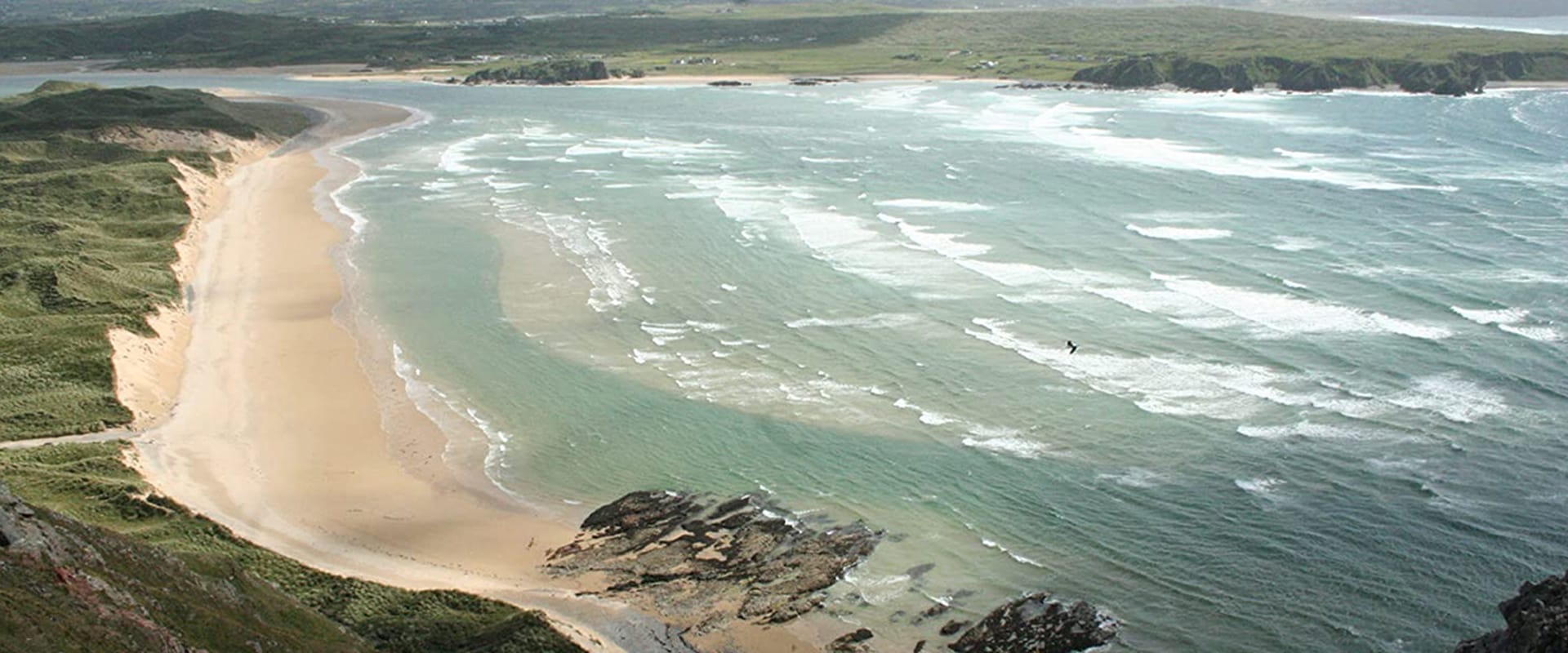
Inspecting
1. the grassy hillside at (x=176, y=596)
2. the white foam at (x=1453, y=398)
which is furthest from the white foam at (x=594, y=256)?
the white foam at (x=1453, y=398)

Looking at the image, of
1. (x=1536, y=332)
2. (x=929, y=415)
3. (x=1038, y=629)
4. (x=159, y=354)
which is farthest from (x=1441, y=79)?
(x=159, y=354)

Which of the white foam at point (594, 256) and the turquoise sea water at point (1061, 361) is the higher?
the white foam at point (594, 256)

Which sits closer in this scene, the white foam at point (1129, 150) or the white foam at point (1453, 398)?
the white foam at point (1453, 398)

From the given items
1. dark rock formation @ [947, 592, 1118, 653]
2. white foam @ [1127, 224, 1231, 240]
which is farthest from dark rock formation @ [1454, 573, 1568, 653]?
white foam @ [1127, 224, 1231, 240]

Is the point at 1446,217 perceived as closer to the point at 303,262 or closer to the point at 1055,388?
the point at 1055,388

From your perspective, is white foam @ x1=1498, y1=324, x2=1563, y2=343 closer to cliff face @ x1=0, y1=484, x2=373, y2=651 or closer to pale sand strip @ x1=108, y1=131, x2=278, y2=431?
cliff face @ x1=0, y1=484, x2=373, y2=651

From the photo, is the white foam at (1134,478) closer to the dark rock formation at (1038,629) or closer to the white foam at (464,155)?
the dark rock formation at (1038,629)

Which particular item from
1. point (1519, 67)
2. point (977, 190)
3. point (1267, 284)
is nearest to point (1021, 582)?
A: point (1267, 284)
